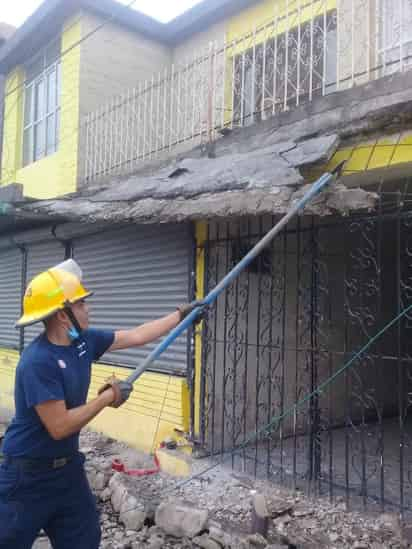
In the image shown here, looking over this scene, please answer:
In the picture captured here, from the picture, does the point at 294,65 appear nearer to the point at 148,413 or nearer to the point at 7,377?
the point at 148,413

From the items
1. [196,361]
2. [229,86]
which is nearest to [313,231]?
[196,361]

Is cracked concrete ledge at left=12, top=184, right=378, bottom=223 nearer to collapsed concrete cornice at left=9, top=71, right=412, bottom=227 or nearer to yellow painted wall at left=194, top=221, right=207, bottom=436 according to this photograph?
collapsed concrete cornice at left=9, top=71, right=412, bottom=227

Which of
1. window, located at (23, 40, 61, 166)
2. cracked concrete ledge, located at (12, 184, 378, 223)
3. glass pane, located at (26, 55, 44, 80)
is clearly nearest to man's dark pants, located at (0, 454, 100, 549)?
cracked concrete ledge, located at (12, 184, 378, 223)

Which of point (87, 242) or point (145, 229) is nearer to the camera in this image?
point (145, 229)

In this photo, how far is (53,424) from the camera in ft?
7.58

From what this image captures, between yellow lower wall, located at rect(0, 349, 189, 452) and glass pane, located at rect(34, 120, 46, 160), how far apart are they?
538 centimetres

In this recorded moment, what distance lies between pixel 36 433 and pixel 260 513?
1.95 m

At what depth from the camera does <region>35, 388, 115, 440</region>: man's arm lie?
229cm

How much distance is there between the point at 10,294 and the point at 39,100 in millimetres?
3932

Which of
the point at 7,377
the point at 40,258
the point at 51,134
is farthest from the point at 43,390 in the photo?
the point at 51,134

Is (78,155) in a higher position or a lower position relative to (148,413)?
higher

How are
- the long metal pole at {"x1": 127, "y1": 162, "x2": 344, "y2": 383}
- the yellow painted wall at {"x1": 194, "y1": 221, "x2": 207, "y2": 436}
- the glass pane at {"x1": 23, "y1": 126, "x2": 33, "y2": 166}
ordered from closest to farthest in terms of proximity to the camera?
the long metal pole at {"x1": 127, "y1": 162, "x2": 344, "y2": 383}, the yellow painted wall at {"x1": 194, "y1": 221, "x2": 207, "y2": 436}, the glass pane at {"x1": 23, "y1": 126, "x2": 33, "y2": 166}

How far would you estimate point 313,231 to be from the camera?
445 centimetres

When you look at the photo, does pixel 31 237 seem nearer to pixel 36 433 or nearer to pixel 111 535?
pixel 111 535
